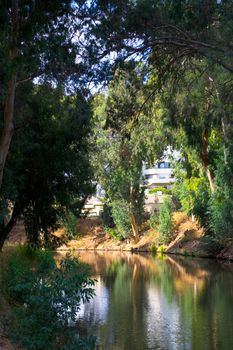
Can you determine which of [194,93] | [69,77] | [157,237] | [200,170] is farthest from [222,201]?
[69,77]

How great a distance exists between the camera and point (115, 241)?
50.6 m

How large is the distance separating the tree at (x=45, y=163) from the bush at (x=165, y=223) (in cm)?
2194

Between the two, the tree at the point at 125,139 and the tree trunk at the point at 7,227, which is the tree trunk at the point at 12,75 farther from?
the tree trunk at the point at 7,227

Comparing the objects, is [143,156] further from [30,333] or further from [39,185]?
[30,333]

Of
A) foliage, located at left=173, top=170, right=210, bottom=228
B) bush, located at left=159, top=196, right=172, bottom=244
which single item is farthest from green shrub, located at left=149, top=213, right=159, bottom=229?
foliage, located at left=173, top=170, right=210, bottom=228

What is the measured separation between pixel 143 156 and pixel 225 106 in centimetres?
1691

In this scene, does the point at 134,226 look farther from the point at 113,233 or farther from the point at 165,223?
the point at 165,223

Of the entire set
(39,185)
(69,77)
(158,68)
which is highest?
(158,68)

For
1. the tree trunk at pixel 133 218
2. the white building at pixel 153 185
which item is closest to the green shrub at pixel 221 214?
the white building at pixel 153 185

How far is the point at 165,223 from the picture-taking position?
43.5 m

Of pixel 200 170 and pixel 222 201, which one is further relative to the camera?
pixel 200 170

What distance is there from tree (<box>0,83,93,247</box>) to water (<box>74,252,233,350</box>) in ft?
12.8

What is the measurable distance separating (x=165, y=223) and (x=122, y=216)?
523 cm

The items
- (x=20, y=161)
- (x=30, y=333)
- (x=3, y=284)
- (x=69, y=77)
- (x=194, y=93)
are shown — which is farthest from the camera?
(x=194, y=93)
